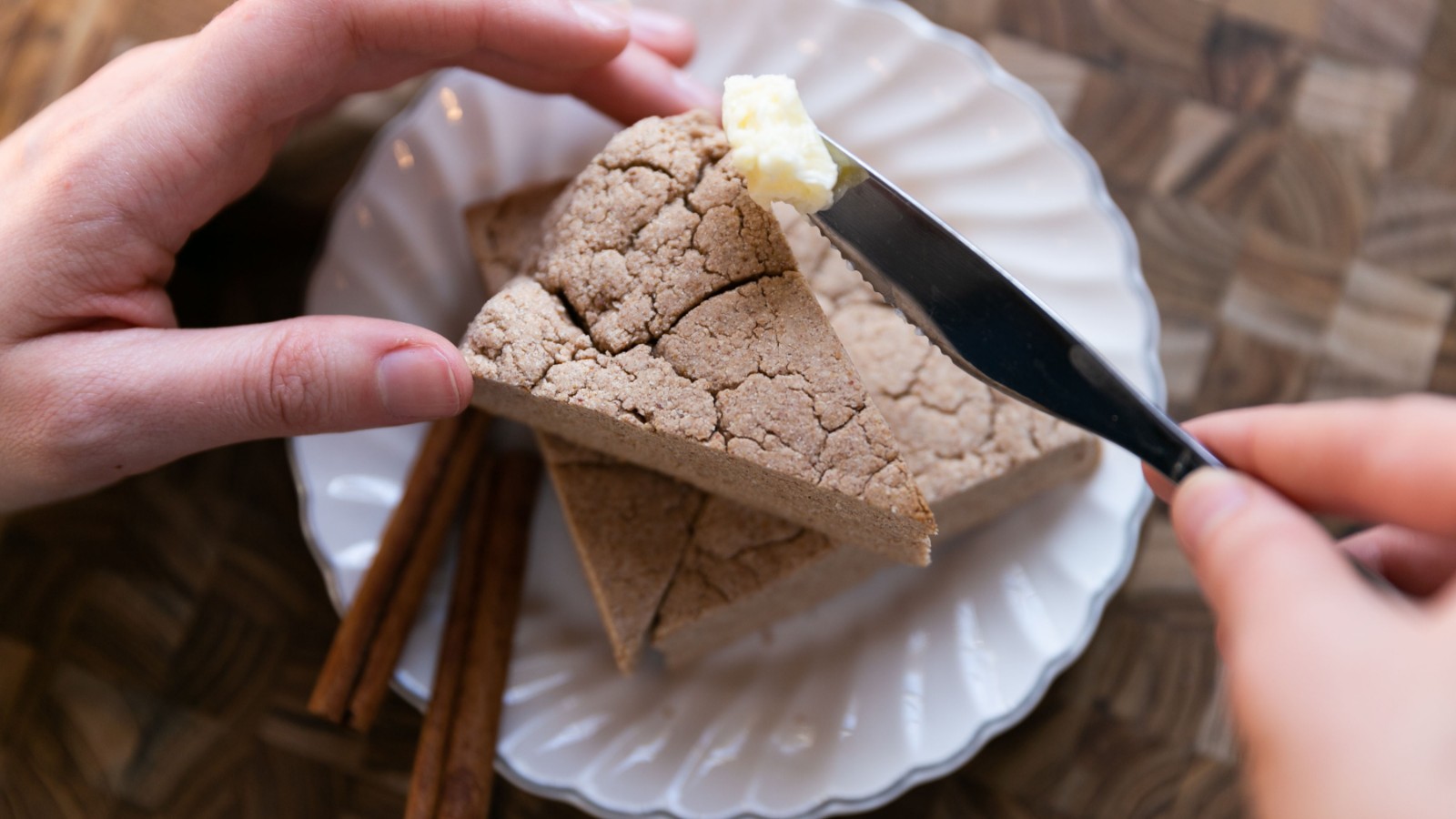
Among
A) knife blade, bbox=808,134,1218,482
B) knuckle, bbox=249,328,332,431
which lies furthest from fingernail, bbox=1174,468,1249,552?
knuckle, bbox=249,328,332,431

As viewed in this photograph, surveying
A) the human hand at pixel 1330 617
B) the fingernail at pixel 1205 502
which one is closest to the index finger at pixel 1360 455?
the human hand at pixel 1330 617

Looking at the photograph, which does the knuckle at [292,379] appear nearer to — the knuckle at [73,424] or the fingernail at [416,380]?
the fingernail at [416,380]

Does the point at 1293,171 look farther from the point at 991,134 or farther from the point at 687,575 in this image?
the point at 687,575

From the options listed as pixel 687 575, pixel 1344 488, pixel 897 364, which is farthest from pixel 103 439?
pixel 1344 488

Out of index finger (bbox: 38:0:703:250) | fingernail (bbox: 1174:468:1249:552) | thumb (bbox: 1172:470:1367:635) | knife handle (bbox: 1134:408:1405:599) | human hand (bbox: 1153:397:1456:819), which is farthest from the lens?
index finger (bbox: 38:0:703:250)

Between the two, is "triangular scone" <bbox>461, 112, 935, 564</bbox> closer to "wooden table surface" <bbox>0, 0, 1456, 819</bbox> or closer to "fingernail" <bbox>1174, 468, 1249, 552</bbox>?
"fingernail" <bbox>1174, 468, 1249, 552</bbox>

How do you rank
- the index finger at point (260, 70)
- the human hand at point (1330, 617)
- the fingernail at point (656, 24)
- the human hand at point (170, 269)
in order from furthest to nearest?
the fingernail at point (656, 24) → the index finger at point (260, 70) → the human hand at point (170, 269) → the human hand at point (1330, 617)

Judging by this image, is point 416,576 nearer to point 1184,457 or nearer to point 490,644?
point 490,644
